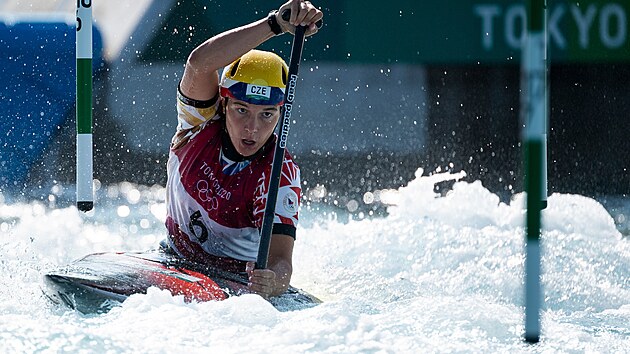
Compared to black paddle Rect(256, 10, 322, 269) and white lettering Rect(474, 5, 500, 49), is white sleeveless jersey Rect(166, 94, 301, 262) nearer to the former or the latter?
black paddle Rect(256, 10, 322, 269)

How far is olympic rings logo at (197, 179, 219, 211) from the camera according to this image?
3814 mm

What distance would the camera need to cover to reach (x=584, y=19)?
25.5 feet

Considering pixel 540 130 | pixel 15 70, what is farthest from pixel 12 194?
pixel 540 130

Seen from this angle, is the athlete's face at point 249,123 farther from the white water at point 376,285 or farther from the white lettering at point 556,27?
the white lettering at point 556,27

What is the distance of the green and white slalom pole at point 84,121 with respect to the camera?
14.8ft

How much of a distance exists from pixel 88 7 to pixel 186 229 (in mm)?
1196

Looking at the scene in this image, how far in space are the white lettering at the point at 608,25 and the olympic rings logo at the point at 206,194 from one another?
4.79 metres

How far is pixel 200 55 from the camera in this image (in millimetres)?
3625

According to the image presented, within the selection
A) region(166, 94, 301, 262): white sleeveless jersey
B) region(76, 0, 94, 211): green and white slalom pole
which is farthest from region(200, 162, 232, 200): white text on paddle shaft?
region(76, 0, 94, 211): green and white slalom pole

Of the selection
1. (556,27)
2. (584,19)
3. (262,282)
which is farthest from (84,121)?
(584,19)

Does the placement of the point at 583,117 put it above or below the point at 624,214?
above

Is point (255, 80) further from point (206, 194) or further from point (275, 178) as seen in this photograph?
point (206, 194)

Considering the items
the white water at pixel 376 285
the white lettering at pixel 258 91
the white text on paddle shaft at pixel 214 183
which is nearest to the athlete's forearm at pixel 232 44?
the white lettering at pixel 258 91

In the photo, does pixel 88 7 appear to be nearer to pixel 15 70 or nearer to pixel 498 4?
pixel 15 70
